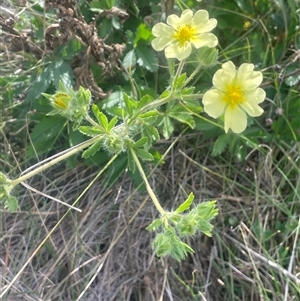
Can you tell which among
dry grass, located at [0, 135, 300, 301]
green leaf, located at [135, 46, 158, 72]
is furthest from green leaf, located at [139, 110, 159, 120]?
dry grass, located at [0, 135, 300, 301]

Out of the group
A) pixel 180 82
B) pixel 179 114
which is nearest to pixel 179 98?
pixel 180 82

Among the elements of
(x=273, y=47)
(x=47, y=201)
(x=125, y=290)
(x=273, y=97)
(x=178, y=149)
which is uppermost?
(x=273, y=47)

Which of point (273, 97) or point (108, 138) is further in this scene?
point (273, 97)

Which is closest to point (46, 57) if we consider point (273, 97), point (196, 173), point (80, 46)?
point (80, 46)

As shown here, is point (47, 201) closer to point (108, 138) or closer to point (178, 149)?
point (178, 149)

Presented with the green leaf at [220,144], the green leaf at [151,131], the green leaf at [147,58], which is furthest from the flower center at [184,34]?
the green leaf at [220,144]

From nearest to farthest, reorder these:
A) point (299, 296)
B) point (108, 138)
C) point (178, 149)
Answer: point (108, 138), point (299, 296), point (178, 149)
